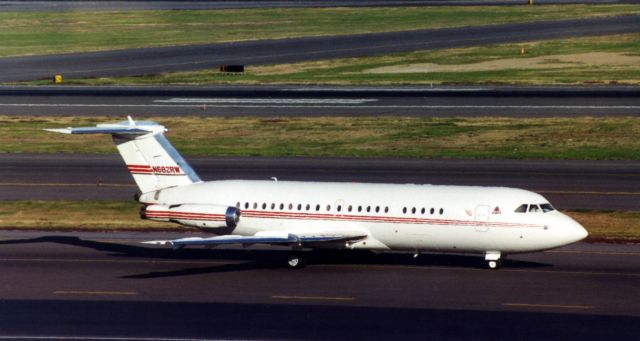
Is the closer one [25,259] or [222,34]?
[25,259]

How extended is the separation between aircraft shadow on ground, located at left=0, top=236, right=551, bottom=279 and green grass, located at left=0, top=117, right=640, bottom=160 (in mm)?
24184

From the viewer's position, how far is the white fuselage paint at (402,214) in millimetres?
41375

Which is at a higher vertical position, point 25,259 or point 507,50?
point 507,50

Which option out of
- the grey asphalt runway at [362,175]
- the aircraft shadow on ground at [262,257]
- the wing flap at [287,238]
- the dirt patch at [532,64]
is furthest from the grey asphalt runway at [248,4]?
the wing flap at [287,238]

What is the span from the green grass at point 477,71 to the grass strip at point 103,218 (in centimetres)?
4903

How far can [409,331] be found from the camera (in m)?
34.1

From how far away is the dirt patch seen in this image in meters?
109

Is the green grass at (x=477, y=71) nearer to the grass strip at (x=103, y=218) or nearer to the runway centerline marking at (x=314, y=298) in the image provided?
the grass strip at (x=103, y=218)

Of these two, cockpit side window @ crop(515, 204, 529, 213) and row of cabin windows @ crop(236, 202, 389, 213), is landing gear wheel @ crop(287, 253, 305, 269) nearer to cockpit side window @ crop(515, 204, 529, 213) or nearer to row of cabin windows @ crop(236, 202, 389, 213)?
row of cabin windows @ crop(236, 202, 389, 213)

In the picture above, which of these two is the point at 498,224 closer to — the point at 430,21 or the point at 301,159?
the point at 301,159

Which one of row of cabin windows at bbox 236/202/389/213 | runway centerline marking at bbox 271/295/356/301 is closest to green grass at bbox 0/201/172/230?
row of cabin windows at bbox 236/202/389/213

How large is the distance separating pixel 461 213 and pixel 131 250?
1386 cm

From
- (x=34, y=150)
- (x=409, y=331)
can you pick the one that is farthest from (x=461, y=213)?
(x=34, y=150)

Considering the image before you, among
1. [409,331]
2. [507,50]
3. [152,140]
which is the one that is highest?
[507,50]
